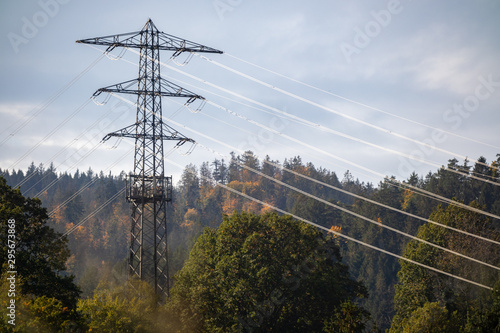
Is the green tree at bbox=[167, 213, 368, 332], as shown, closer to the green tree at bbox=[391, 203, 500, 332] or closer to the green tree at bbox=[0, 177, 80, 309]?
the green tree at bbox=[0, 177, 80, 309]

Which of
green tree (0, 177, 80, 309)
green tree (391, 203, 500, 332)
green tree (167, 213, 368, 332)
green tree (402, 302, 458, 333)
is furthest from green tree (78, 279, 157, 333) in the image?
green tree (391, 203, 500, 332)

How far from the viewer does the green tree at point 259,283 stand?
1396 inches

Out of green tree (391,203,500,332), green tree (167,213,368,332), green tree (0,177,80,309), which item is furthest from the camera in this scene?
green tree (391,203,500,332)

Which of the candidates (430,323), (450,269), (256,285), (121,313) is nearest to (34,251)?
(121,313)

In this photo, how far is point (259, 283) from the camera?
1406 inches

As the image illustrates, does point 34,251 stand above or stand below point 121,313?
above

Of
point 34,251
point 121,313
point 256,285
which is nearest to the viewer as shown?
point 121,313

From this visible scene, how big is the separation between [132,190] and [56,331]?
37.6 feet

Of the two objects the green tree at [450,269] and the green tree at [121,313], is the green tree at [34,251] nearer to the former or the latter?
the green tree at [121,313]

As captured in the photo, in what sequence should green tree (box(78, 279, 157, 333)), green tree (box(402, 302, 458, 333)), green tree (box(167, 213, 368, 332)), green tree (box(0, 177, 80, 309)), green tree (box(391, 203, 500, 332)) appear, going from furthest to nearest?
green tree (box(391, 203, 500, 332)), green tree (box(402, 302, 458, 333)), green tree (box(167, 213, 368, 332)), green tree (box(0, 177, 80, 309)), green tree (box(78, 279, 157, 333))

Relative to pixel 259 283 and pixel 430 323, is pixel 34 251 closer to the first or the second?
pixel 259 283

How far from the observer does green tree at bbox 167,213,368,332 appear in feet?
116

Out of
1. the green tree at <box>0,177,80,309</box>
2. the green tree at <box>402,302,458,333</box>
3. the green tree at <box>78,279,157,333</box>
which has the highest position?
the green tree at <box>0,177,80,309</box>

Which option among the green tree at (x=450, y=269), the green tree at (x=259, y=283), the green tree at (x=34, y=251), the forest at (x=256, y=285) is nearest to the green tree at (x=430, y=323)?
the forest at (x=256, y=285)
